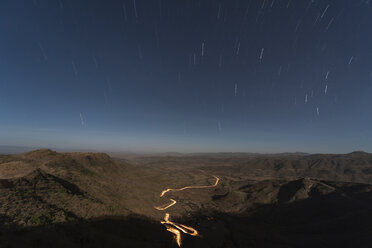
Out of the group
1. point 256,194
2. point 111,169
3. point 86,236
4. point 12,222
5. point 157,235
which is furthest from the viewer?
point 111,169

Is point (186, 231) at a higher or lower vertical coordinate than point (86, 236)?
lower

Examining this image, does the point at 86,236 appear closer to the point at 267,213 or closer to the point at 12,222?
the point at 12,222

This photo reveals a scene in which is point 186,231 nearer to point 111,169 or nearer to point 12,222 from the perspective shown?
point 12,222

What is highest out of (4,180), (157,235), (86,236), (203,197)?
(4,180)

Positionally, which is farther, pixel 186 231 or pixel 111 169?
pixel 111 169

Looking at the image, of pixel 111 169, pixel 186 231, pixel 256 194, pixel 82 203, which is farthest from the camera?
pixel 111 169

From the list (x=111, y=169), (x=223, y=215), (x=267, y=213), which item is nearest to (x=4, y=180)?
(x=111, y=169)

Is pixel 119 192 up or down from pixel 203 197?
up

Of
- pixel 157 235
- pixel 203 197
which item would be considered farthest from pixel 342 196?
pixel 157 235

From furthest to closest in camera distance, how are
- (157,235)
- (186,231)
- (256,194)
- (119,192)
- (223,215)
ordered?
(256,194), (119,192), (223,215), (186,231), (157,235)
